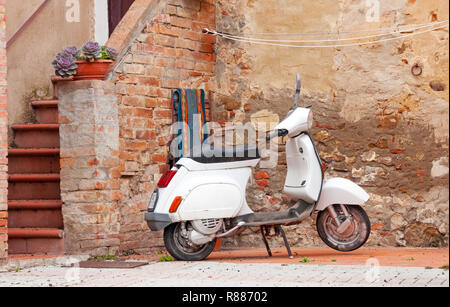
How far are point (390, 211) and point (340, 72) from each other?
1.53 meters

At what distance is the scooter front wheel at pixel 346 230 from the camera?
7662 mm

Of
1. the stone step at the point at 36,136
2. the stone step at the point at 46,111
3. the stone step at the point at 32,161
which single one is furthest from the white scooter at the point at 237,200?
the stone step at the point at 46,111

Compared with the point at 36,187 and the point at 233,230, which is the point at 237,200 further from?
the point at 36,187

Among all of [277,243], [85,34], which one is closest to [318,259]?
[277,243]

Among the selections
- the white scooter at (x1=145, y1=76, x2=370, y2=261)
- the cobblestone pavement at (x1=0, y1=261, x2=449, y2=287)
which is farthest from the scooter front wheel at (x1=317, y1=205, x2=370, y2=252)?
the cobblestone pavement at (x1=0, y1=261, x2=449, y2=287)

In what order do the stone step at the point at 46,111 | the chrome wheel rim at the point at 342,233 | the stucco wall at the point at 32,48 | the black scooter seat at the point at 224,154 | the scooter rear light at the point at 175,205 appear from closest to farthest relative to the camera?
the scooter rear light at the point at 175,205, the black scooter seat at the point at 224,154, the chrome wheel rim at the point at 342,233, the stone step at the point at 46,111, the stucco wall at the point at 32,48

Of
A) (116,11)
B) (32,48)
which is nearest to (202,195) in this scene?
(32,48)

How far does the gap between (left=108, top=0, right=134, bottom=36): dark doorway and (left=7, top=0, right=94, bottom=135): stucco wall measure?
902 mm

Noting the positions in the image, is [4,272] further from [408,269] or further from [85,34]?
[85,34]

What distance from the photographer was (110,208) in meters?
8.31

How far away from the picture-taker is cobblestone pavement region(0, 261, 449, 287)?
18.9ft

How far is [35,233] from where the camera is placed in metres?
8.33

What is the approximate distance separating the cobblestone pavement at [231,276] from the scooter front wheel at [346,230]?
2.73ft

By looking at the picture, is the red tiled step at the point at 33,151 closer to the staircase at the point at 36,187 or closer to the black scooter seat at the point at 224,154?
the staircase at the point at 36,187
